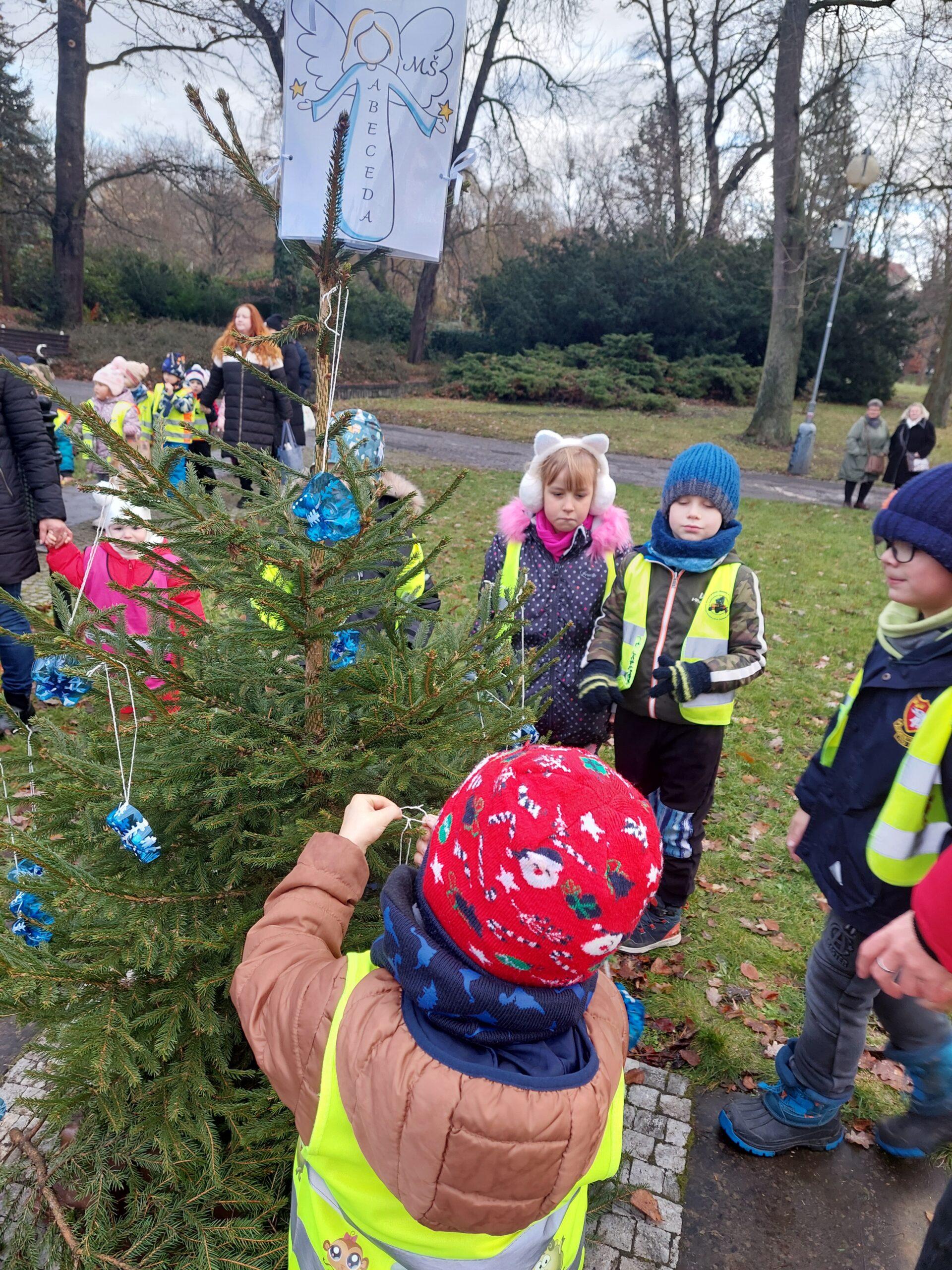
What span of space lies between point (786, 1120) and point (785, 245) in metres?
18.4

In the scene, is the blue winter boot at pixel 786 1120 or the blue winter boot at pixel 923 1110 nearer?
the blue winter boot at pixel 923 1110

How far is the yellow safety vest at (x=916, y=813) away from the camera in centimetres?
196

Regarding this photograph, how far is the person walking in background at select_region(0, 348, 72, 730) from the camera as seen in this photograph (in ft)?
14.0

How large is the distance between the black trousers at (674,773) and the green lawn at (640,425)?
1418cm

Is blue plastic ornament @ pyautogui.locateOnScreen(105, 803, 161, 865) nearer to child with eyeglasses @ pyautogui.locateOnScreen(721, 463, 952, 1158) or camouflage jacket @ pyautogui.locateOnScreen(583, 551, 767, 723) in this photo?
child with eyeglasses @ pyautogui.locateOnScreen(721, 463, 952, 1158)

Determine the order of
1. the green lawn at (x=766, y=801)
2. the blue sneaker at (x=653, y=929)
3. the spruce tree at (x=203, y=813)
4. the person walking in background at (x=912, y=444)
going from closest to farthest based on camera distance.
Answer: the spruce tree at (x=203, y=813) < the green lawn at (x=766, y=801) < the blue sneaker at (x=653, y=929) < the person walking in background at (x=912, y=444)

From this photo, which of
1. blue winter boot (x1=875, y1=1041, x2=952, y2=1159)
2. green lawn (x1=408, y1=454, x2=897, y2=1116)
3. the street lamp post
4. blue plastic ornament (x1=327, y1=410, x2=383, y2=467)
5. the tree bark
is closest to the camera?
blue plastic ornament (x1=327, y1=410, x2=383, y2=467)

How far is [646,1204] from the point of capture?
2.39 metres

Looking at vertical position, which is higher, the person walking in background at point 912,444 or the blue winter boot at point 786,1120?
the person walking in background at point 912,444

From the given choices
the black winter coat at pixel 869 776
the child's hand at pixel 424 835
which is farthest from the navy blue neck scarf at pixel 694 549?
the child's hand at pixel 424 835

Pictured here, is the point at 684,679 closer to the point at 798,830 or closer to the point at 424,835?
the point at 798,830

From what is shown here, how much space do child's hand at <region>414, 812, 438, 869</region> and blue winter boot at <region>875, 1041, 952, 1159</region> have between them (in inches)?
63.3

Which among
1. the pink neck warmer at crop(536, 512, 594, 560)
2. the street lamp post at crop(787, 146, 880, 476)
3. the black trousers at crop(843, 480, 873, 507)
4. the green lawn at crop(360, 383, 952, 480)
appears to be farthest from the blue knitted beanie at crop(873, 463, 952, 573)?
the green lawn at crop(360, 383, 952, 480)

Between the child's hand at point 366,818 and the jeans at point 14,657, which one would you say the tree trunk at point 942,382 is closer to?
the jeans at point 14,657
